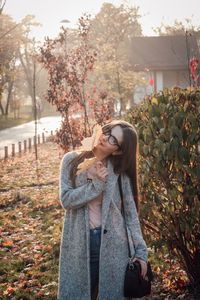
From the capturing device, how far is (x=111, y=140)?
132 inches

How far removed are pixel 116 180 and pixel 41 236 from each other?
16.6ft

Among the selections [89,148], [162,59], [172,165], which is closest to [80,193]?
[89,148]

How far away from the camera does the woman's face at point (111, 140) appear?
11.0ft

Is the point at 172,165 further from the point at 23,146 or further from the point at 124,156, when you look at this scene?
the point at 23,146

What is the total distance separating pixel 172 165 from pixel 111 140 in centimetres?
153

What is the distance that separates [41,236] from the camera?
323 inches

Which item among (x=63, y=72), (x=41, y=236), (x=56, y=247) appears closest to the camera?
(x=56, y=247)

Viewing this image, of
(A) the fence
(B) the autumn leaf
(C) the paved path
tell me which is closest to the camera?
(B) the autumn leaf

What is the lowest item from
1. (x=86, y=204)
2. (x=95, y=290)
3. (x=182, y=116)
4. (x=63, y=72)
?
(x=95, y=290)

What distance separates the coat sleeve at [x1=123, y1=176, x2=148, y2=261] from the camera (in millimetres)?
3391

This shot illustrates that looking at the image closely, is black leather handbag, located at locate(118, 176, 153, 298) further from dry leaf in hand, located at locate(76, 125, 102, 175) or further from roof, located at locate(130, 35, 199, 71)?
roof, located at locate(130, 35, 199, 71)

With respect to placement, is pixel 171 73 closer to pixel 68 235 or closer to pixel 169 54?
pixel 169 54

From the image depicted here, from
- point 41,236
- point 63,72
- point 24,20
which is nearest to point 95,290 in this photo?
point 41,236

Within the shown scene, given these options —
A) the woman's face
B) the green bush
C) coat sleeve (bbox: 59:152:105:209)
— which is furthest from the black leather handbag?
the green bush
